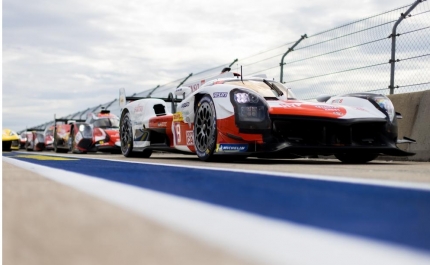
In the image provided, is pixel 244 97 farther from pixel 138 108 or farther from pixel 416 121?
pixel 138 108

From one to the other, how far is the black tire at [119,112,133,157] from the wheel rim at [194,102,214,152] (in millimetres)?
3338

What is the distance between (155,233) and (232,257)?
40 centimetres

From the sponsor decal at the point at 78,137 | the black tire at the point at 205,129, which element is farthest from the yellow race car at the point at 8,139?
the black tire at the point at 205,129

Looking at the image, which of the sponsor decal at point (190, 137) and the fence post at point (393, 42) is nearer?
the sponsor decal at point (190, 137)

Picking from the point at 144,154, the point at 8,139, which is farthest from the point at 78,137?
the point at 144,154

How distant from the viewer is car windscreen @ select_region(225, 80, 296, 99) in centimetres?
777

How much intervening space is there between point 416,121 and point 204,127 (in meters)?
3.26

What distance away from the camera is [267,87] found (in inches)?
316

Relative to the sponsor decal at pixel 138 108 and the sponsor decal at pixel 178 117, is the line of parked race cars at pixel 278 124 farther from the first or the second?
the sponsor decal at pixel 138 108

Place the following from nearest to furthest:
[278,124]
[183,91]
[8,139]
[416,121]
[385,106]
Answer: [278,124]
[385,106]
[416,121]
[183,91]
[8,139]

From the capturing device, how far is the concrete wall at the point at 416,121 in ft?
26.4

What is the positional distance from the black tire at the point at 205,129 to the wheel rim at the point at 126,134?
3.34 meters

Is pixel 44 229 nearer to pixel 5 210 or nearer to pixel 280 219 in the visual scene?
pixel 5 210

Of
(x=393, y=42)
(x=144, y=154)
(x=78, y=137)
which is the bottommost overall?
(x=144, y=154)
